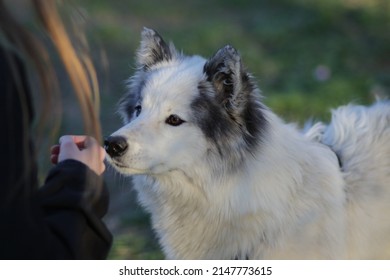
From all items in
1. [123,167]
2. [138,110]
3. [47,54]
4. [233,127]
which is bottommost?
[123,167]

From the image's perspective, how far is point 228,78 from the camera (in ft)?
9.82

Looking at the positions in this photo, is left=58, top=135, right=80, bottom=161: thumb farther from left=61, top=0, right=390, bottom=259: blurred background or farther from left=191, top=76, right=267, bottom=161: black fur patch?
left=61, top=0, right=390, bottom=259: blurred background

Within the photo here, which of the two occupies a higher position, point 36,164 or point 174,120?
point 36,164

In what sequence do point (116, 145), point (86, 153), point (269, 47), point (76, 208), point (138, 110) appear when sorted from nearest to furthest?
point (76, 208)
point (86, 153)
point (116, 145)
point (138, 110)
point (269, 47)

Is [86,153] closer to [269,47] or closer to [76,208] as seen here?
[76,208]

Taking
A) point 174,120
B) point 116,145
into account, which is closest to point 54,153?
point 116,145

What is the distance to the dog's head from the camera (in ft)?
9.39

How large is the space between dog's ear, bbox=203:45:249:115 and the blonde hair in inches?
54.5

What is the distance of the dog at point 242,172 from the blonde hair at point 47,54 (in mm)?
1288

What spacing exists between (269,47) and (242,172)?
485 cm

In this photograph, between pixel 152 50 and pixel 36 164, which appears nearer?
pixel 36 164

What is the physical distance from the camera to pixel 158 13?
927 centimetres
